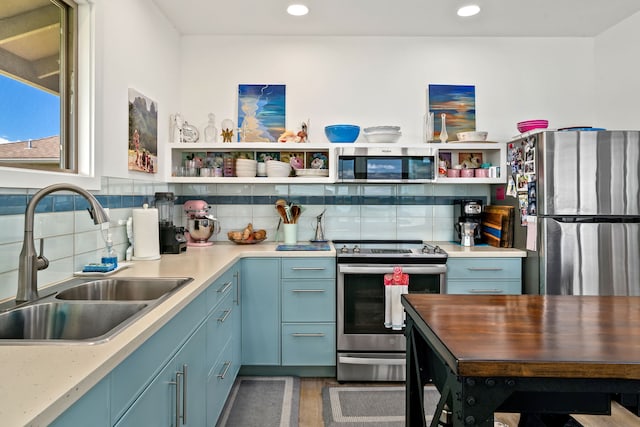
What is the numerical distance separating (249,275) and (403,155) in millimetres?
1398

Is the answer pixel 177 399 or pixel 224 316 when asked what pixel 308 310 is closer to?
pixel 224 316

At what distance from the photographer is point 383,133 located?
3211mm

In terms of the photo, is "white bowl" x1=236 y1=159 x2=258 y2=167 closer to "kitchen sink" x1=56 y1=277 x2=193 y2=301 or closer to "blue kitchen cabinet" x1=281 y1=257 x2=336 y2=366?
"blue kitchen cabinet" x1=281 y1=257 x2=336 y2=366

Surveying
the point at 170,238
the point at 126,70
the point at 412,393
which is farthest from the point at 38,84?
the point at 412,393

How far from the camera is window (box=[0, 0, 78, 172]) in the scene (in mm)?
1656

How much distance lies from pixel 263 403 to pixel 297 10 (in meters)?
2.61

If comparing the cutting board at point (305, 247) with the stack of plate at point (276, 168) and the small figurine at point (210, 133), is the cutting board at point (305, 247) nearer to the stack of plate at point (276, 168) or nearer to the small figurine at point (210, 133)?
the stack of plate at point (276, 168)

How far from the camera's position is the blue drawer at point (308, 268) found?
2875 mm

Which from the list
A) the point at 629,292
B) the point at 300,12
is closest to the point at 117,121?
the point at 300,12

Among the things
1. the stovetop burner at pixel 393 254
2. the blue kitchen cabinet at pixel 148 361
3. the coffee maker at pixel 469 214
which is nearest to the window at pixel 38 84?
the blue kitchen cabinet at pixel 148 361

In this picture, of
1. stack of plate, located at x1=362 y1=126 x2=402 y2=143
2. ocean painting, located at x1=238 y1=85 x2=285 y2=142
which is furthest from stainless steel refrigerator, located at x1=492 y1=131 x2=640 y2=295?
ocean painting, located at x1=238 y1=85 x2=285 y2=142

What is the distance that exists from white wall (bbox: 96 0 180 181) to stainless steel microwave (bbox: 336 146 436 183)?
4.31 ft

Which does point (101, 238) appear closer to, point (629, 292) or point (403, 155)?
point (403, 155)

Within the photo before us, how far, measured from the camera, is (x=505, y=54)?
3469 mm
